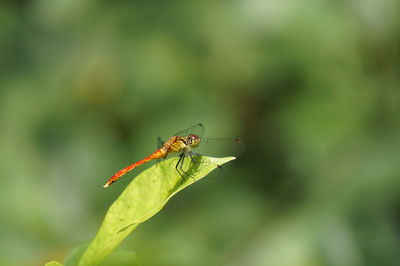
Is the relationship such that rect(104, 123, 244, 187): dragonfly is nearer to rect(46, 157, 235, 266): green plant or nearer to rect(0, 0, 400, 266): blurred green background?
rect(46, 157, 235, 266): green plant

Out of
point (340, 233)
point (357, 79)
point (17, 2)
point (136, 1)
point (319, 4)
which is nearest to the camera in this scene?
point (340, 233)

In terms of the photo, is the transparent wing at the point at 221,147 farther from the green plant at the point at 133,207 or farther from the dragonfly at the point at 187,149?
the green plant at the point at 133,207

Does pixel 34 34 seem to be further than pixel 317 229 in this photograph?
Yes

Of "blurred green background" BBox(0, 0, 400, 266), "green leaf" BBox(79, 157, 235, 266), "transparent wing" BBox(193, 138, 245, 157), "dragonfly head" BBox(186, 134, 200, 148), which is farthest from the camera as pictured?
"blurred green background" BBox(0, 0, 400, 266)

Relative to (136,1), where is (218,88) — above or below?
below

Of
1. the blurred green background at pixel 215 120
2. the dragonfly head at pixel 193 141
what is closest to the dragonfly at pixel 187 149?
the dragonfly head at pixel 193 141

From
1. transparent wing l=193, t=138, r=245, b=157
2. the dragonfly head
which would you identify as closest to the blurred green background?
transparent wing l=193, t=138, r=245, b=157

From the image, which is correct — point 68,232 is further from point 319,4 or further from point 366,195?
point 319,4

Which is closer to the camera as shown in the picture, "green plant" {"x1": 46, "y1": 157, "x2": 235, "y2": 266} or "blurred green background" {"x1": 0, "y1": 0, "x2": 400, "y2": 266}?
"green plant" {"x1": 46, "y1": 157, "x2": 235, "y2": 266}

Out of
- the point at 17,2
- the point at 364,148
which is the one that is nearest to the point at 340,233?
the point at 364,148
